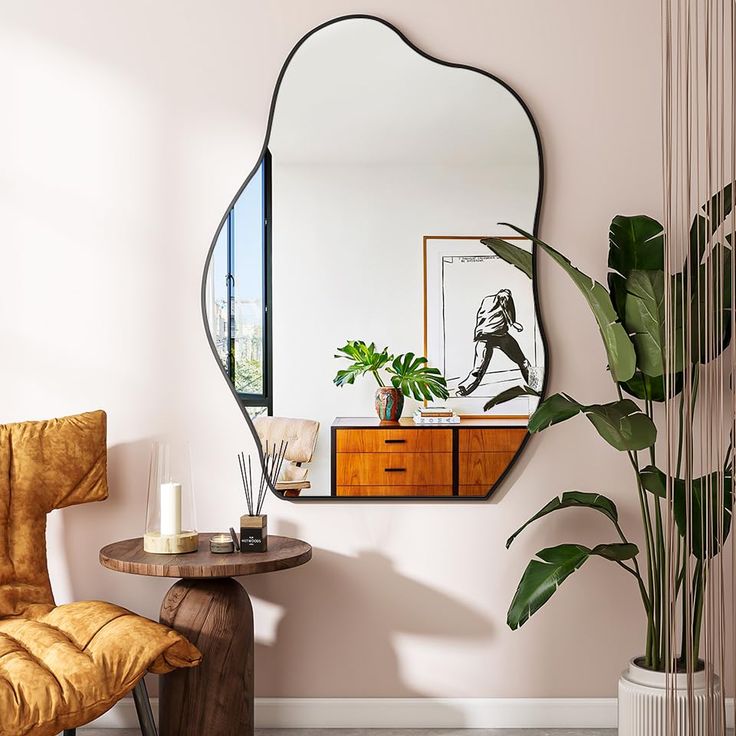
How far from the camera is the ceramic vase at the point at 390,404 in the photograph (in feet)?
8.38

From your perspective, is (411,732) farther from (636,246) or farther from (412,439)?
(636,246)

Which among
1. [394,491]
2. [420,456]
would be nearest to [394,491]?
[394,491]

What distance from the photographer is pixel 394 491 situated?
2.57 metres

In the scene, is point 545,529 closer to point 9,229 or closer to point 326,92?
point 326,92

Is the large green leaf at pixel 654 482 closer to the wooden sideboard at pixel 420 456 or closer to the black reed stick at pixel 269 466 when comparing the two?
the wooden sideboard at pixel 420 456

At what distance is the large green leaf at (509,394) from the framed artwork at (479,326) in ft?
0.04

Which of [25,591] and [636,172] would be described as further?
[636,172]

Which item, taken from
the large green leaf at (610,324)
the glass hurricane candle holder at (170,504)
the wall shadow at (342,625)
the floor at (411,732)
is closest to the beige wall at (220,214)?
the wall shadow at (342,625)

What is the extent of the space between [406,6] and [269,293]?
979mm

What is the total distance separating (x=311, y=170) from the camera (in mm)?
2572

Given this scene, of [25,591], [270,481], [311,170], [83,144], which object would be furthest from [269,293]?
[25,591]

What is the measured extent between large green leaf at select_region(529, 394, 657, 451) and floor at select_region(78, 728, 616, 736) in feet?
3.46

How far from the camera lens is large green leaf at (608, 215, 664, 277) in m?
2.31

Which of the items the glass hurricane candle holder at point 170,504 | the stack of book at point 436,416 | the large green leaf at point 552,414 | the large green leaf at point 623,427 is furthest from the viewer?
the stack of book at point 436,416
